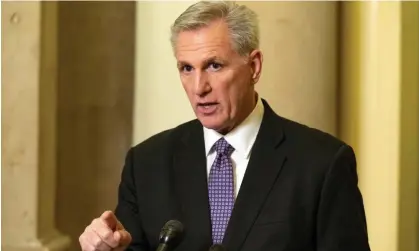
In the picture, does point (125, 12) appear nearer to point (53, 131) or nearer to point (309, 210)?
point (53, 131)

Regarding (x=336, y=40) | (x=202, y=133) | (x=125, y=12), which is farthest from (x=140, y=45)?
(x=202, y=133)

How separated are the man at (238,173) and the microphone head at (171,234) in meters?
0.17

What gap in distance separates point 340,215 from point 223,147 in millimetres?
232

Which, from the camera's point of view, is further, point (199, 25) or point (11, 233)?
point (11, 233)

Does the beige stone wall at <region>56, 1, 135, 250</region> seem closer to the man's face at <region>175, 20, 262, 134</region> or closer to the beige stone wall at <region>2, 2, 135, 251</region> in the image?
the beige stone wall at <region>2, 2, 135, 251</region>

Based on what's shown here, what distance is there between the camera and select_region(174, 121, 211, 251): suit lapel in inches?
46.0

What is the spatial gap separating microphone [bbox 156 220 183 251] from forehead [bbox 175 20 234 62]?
0.30 metres

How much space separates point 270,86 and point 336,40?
0.26 m

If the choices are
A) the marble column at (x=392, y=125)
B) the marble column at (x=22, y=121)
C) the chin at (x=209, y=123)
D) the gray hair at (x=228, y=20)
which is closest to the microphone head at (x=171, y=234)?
the chin at (x=209, y=123)

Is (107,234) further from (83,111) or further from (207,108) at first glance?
(83,111)

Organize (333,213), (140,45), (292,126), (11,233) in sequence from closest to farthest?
(333,213) → (292,126) → (11,233) → (140,45)

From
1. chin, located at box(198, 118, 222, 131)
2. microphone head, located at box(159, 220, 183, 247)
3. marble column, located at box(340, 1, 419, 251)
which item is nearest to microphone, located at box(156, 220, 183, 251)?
microphone head, located at box(159, 220, 183, 247)

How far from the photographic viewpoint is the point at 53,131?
1.79 metres

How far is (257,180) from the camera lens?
3.86 feet
